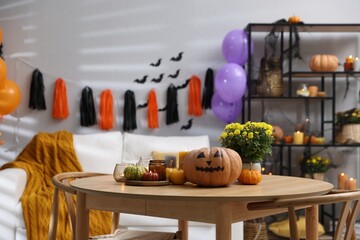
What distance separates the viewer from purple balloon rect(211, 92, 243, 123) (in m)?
4.42

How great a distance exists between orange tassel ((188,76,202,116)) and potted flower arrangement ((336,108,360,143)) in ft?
4.02

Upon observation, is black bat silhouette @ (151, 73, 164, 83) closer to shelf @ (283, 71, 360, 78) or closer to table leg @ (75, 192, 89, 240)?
shelf @ (283, 71, 360, 78)

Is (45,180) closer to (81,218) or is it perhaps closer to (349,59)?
(81,218)

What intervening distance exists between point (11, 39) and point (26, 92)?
1.72 ft

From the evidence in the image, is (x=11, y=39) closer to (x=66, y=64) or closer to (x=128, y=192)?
(x=66, y=64)

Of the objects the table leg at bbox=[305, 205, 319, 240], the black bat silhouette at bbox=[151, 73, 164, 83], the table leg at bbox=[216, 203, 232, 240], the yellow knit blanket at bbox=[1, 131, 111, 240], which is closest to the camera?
the table leg at bbox=[216, 203, 232, 240]

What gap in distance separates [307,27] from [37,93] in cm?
247

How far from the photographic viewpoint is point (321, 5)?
15.6ft

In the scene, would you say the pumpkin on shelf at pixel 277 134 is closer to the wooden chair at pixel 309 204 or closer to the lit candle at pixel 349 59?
the lit candle at pixel 349 59

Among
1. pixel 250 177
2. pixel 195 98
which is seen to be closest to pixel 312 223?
pixel 250 177

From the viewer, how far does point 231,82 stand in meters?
4.16

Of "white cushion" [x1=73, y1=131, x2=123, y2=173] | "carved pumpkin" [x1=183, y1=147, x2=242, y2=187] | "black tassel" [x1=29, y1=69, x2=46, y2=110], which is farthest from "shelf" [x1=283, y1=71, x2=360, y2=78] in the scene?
"carved pumpkin" [x1=183, y1=147, x2=242, y2=187]

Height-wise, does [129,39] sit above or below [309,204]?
above

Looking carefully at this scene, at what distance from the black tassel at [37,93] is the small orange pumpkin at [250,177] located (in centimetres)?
311
